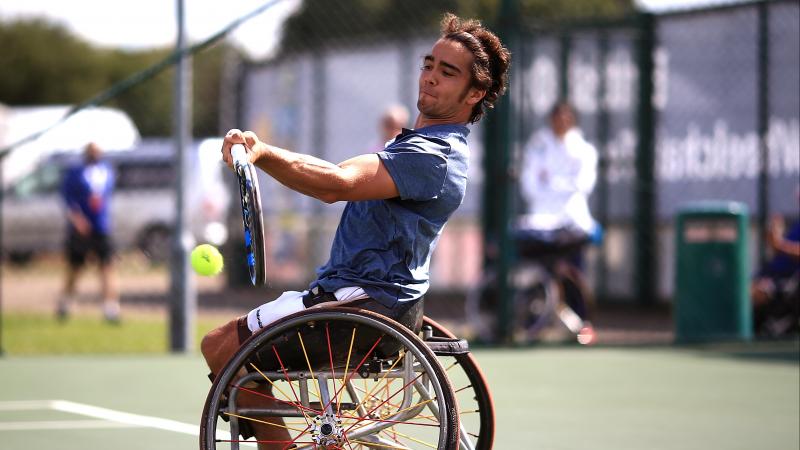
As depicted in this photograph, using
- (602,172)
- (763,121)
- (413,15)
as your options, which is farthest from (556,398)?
(413,15)

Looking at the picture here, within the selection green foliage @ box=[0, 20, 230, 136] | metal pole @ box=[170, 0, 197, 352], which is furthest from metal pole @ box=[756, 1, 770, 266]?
green foliage @ box=[0, 20, 230, 136]

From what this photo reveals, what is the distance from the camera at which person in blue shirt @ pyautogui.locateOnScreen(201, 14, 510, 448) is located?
12.3 ft

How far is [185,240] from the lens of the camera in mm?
9484

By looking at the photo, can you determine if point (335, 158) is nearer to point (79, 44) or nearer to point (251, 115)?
point (251, 115)

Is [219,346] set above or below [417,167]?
below

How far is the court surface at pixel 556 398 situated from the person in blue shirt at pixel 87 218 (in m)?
4.17

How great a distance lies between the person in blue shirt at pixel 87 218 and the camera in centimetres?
1341

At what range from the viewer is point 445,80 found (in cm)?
405

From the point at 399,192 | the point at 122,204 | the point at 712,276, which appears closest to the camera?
the point at 399,192

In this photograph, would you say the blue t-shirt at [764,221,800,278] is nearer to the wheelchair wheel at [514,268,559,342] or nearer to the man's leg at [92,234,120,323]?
the wheelchair wheel at [514,268,559,342]

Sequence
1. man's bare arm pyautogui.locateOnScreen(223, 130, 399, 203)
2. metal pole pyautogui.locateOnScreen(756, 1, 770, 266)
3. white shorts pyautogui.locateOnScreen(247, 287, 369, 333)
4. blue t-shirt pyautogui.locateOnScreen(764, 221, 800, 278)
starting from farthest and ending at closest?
1. metal pole pyautogui.locateOnScreen(756, 1, 770, 266)
2. blue t-shirt pyautogui.locateOnScreen(764, 221, 800, 278)
3. white shorts pyautogui.locateOnScreen(247, 287, 369, 333)
4. man's bare arm pyautogui.locateOnScreen(223, 130, 399, 203)

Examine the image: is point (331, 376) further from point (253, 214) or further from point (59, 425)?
point (59, 425)

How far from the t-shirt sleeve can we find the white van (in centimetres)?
1805

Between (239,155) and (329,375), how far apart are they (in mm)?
737
